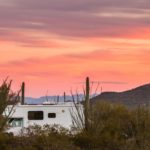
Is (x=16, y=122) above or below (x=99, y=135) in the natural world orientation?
above

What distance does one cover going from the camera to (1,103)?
24703 mm

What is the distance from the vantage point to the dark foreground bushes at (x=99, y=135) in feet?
75.6

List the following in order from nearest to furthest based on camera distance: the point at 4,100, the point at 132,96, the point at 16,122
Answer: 1. the point at 4,100
2. the point at 16,122
3. the point at 132,96

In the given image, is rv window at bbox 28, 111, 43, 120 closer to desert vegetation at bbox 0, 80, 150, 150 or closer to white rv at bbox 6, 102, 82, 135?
white rv at bbox 6, 102, 82, 135

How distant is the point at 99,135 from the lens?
25.9 m

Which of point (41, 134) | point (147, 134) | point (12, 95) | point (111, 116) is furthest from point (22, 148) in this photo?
point (111, 116)

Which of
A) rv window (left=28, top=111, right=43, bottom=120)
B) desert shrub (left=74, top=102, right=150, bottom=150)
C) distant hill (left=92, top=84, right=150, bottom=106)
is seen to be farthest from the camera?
distant hill (left=92, top=84, right=150, bottom=106)

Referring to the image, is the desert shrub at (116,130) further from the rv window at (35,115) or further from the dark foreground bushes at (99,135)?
the rv window at (35,115)

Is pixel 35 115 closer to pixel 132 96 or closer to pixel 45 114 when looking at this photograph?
pixel 45 114

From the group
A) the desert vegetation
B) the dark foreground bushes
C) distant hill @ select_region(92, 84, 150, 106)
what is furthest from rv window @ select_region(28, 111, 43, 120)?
distant hill @ select_region(92, 84, 150, 106)

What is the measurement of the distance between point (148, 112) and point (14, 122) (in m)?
8.33

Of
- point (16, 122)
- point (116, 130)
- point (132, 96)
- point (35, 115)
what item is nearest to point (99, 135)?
point (116, 130)

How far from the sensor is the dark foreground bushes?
23031mm

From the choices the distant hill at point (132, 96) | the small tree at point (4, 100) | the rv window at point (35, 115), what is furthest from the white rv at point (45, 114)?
the distant hill at point (132, 96)
